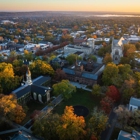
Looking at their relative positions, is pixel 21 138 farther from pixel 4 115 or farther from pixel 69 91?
pixel 69 91

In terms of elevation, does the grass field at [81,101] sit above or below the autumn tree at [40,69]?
below

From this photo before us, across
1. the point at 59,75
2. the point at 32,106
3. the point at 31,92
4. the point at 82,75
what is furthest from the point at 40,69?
the point at 32,106

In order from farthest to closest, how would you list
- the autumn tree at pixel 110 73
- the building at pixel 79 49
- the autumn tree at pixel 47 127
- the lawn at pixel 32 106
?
1. the building at pixel 79 49
2. the autumn tree at pixel 110 73
3. the lawn at pixel 32 106
4. the autumn tree at pixel 47 127

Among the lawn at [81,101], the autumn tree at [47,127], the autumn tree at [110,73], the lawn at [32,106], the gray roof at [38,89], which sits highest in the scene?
the autumn tree at [110,73]

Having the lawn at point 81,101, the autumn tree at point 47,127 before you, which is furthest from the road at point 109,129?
Result: the autumn tree at point 47,127

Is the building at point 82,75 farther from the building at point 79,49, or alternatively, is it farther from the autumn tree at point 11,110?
the building at point 79,49

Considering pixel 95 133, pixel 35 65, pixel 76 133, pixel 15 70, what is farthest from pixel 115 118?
pixel 15 70

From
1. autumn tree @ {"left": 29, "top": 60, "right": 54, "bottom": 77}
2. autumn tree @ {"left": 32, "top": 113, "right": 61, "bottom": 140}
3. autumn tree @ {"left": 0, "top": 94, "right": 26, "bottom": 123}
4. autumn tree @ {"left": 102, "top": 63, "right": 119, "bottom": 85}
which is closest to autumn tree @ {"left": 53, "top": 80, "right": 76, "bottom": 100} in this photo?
autumn tree @ {"left": 0, "top": 94, "right": 26, "bottom": 123}
